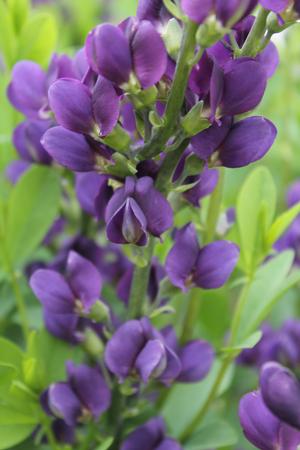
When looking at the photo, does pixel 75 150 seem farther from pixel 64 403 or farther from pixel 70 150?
pixel 64 403

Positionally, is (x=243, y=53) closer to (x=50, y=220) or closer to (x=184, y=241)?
(x=184, y=241)

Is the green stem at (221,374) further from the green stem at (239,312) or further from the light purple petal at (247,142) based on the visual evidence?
the light purple petal at (247,142)

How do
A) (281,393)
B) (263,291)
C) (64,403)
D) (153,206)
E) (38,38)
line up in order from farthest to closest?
(38,38), (263,291), (64,403), (153,206), (281,393)

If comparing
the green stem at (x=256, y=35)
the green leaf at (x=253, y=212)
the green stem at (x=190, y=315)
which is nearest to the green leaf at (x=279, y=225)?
the green leaf at (x=253, y=212)

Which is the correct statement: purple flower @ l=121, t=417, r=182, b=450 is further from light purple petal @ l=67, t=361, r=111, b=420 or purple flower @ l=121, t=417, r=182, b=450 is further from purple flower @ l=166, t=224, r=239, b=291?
purple flower @ l=166, t=224, r=239, b=291

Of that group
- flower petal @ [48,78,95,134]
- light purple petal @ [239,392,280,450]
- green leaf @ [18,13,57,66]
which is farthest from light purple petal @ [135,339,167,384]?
green leaf @ [18,13,57,66]

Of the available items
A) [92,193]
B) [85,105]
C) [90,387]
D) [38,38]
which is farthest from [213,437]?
[38,38]
